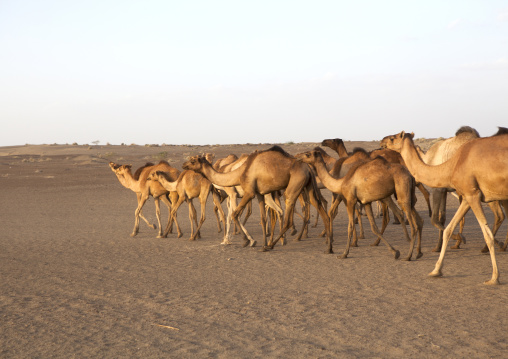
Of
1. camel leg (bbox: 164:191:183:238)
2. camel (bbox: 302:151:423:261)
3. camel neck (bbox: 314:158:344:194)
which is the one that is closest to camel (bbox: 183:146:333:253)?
camel neck (bbox: 314:158:344:194)

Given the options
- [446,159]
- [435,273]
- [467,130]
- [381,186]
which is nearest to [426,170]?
[381,186]

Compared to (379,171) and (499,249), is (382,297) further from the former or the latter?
(499,249)

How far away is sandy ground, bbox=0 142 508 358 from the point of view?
6.19 metres

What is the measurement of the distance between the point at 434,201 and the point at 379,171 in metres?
1.46

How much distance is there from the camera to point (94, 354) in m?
5.99

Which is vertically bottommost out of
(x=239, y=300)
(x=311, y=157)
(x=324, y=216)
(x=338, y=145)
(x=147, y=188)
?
(x=239, y=300)

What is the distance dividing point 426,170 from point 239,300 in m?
3.92

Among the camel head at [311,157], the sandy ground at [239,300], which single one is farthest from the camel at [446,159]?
the camel head at [311,157]

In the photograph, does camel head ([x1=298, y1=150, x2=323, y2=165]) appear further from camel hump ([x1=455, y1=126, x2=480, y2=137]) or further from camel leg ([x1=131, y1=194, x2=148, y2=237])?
camel leg ([x1=131, y1=194, x2=148, y2=237])

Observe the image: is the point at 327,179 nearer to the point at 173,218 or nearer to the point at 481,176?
the point at 481,176

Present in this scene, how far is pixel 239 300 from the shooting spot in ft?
26.5

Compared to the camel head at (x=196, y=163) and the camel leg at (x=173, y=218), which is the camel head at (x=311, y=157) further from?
the camel leg at (x=173, y=218)

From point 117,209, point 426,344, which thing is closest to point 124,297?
point 426,344

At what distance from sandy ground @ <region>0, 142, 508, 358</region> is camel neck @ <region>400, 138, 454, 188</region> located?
1500 mm
